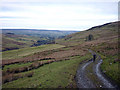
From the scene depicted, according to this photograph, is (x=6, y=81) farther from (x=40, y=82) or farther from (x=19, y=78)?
(x=40, y=82)

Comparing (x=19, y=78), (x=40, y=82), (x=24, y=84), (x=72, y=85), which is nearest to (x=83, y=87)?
(x=72, y=85)

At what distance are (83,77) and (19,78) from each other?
11908mm

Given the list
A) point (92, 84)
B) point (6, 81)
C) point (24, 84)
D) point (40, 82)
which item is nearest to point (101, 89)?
point (92, 84)

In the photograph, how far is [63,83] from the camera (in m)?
15.8

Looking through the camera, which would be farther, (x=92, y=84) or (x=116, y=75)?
(x=116, y=75)

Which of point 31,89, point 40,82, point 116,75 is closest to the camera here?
point 31,89

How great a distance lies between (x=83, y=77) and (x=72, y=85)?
3.98 meters

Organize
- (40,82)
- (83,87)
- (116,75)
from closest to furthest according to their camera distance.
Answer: (83,87) < (40,82) < (116,75)

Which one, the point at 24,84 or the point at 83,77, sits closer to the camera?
the point at 24,84

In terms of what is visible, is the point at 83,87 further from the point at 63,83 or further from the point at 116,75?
the point at 116,75

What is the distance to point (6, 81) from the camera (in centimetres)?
1644

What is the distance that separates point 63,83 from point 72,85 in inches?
59.8

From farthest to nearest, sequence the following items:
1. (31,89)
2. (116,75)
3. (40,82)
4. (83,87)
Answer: (116,75)
(40,82)
(83,87)
(31,89)

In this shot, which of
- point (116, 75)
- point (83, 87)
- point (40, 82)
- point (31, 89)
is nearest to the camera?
point (31, 89)
